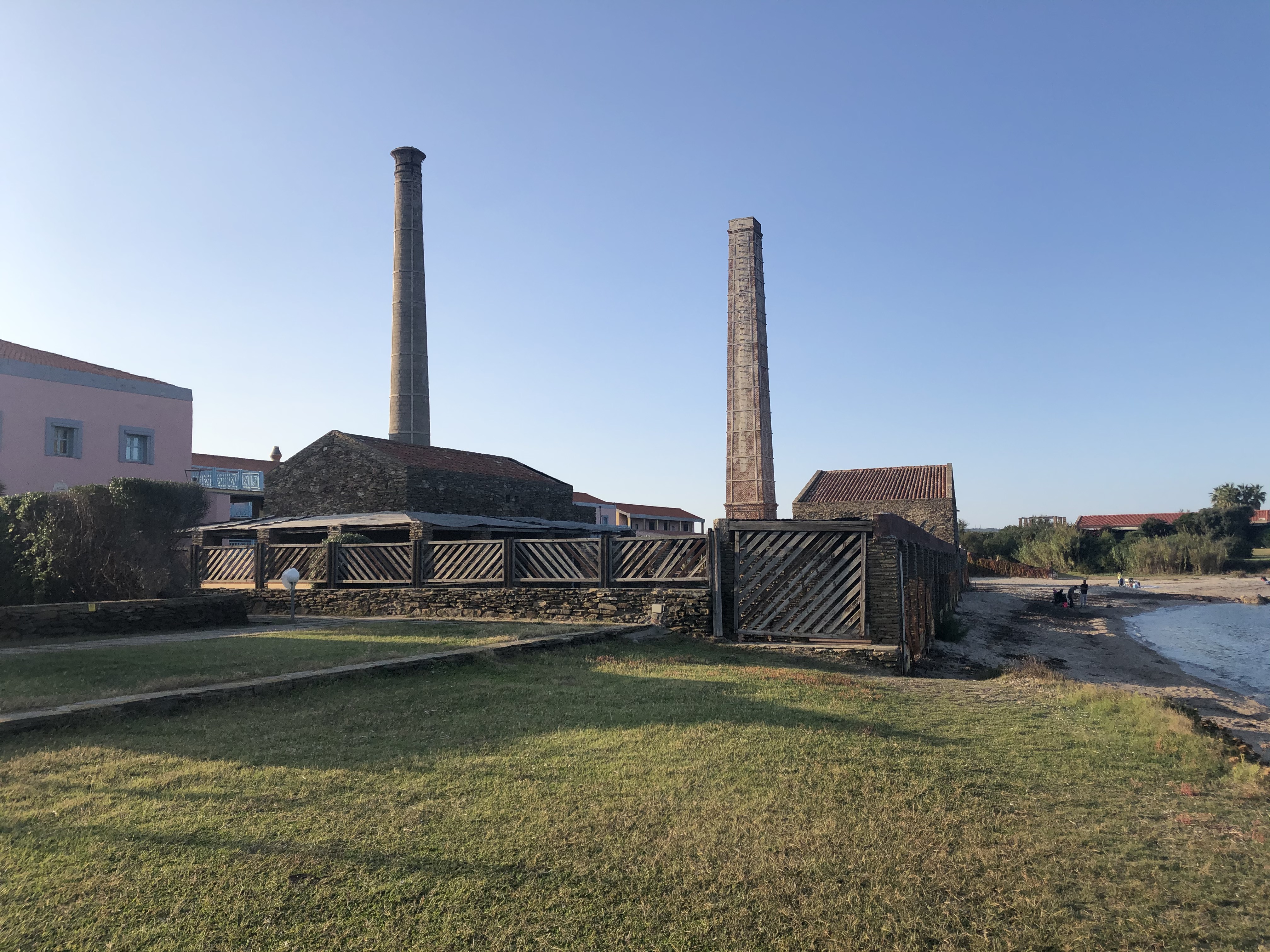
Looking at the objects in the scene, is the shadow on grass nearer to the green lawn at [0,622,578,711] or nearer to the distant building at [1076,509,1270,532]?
the green lawn at [0,622,578,711]

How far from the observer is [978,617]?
27.8 m

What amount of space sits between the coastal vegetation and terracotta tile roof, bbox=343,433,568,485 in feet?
132

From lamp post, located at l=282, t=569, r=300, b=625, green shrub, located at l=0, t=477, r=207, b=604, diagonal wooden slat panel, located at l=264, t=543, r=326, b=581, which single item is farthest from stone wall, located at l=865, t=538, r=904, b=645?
green shrub, located at l=0, t=477, r=207, b=604

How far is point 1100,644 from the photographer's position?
2203cm

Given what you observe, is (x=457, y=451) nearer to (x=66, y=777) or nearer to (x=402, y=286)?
(x=402, y=286)

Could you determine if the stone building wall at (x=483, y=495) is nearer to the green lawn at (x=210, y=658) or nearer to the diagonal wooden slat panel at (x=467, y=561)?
the diagonal wooden slat panel at (x=467, y=561)

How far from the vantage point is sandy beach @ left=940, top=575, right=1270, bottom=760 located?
1208 centimetres

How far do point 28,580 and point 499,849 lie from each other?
54.3ft

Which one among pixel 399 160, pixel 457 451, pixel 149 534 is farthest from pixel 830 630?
pixel 399 160

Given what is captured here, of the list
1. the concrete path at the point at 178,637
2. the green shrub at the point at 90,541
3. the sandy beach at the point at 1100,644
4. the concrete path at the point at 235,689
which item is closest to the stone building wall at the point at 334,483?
the green shrub at the point at 90,541

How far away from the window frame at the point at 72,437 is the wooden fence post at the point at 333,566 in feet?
61.7

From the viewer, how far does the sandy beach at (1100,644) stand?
12078 mm

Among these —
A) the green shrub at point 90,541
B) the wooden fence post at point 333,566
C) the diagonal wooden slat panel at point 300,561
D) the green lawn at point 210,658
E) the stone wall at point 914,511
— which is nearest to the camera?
the green lawn at point 210,658

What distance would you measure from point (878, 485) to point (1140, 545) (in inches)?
1025
